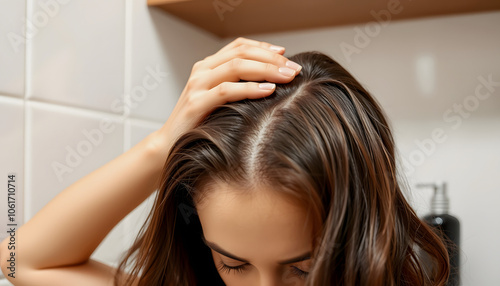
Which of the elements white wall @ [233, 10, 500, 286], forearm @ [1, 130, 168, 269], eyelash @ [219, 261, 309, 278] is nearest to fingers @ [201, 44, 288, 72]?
forearm @ [1, 130, 168, 269]

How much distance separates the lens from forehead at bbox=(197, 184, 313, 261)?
50 centimetres

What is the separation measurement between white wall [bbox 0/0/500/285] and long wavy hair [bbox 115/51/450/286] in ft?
0.71

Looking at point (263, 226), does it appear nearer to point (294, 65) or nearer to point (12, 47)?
point (294, 65)

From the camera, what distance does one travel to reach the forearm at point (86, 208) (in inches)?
25.0

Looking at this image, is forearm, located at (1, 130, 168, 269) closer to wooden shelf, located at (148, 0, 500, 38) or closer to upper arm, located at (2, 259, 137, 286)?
upper arm, located at (2, 259, 137, 286)

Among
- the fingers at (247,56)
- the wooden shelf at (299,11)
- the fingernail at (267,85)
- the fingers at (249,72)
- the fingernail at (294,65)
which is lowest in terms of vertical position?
the fingernail at (267,85)

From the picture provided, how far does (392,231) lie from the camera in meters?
0.54

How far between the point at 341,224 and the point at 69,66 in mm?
460

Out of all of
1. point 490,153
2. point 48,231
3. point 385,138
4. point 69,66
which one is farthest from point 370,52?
point 48,231

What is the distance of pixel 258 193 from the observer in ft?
1.68

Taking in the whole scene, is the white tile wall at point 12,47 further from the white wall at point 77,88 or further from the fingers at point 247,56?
the fingers at point 247,56

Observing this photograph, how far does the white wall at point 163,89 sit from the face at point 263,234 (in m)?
0.31

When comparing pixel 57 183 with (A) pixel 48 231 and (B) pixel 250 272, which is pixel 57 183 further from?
(B) pixel 250 272

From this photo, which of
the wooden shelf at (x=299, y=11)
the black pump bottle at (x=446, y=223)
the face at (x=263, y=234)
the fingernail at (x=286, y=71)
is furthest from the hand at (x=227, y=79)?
the black pump bottle at (x=446, y=223)
